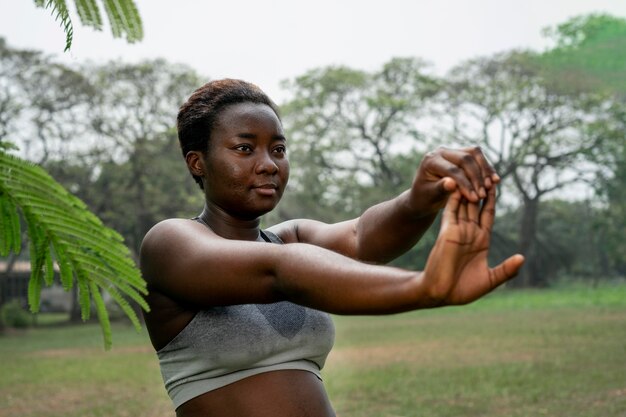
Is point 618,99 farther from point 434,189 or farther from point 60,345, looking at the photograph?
point 434,189

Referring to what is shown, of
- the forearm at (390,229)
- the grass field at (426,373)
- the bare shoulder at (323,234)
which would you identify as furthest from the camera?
the grass field at (426,373)

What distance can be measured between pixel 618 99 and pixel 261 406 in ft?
149

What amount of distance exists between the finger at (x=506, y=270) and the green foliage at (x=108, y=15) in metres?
0.78

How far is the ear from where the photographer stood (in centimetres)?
239

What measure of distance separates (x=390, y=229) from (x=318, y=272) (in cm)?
67

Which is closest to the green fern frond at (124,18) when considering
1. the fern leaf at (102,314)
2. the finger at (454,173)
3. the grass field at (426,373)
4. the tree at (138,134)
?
the fern leaf at (102,314)

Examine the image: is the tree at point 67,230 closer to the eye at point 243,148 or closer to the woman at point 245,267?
the woman at point 245,267

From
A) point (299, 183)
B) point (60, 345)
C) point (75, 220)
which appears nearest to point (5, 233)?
point (75, 220)

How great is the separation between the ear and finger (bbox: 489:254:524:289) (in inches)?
42.5

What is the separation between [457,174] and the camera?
165cm

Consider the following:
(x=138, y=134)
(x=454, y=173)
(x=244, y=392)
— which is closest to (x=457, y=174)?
(x=454, y=173)

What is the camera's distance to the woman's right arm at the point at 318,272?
5.08 ft

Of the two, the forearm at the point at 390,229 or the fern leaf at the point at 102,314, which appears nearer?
the fern leaf at the point at 102,314

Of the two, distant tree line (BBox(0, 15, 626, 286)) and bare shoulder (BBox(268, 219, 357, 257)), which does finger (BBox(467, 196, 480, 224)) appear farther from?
distant tree line (BBox(0, 15, 626, 286))
